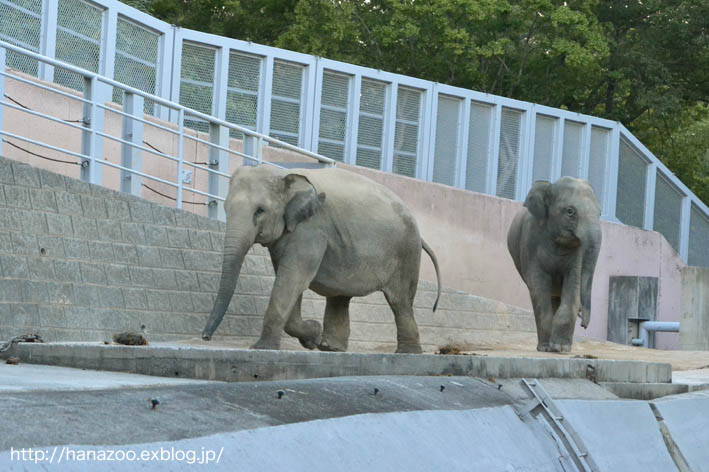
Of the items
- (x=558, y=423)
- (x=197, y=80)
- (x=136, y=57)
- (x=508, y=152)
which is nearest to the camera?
(x=558, y=423)

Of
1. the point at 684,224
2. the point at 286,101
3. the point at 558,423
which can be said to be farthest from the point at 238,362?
the point at 684,224

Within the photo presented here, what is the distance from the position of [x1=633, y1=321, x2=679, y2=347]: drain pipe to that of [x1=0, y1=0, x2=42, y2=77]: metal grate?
1113 centimetres

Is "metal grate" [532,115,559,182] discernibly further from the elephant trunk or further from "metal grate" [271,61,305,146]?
the elephant trunk

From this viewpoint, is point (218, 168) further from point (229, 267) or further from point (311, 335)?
point (229, 267)

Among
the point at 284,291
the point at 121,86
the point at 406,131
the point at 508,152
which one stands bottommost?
the point at 284,291

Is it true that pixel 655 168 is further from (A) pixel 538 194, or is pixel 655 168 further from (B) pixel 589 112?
(A) pixel 538 194

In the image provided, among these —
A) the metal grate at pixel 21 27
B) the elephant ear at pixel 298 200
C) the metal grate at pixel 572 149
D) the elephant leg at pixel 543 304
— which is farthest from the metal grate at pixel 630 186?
the elephant ear at pixel 298 200

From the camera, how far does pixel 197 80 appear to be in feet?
66.2

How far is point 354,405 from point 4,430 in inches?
105

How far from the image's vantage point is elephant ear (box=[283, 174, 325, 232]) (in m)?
11.9

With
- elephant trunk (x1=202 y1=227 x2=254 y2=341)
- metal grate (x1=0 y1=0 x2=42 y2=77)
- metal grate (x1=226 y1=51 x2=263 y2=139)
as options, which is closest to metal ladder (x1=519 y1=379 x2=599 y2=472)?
elephant trunk (x1=202 y1=227 x2=254 y2=341)

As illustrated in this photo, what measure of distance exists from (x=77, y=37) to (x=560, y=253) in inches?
257

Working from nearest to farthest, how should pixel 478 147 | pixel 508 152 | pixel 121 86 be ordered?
pixel 121 86 → pixel 478 147 → pixel 508 152

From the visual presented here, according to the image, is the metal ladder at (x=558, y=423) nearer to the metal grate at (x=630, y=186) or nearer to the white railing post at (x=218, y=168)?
the white railing post at (x=218, y=168)
